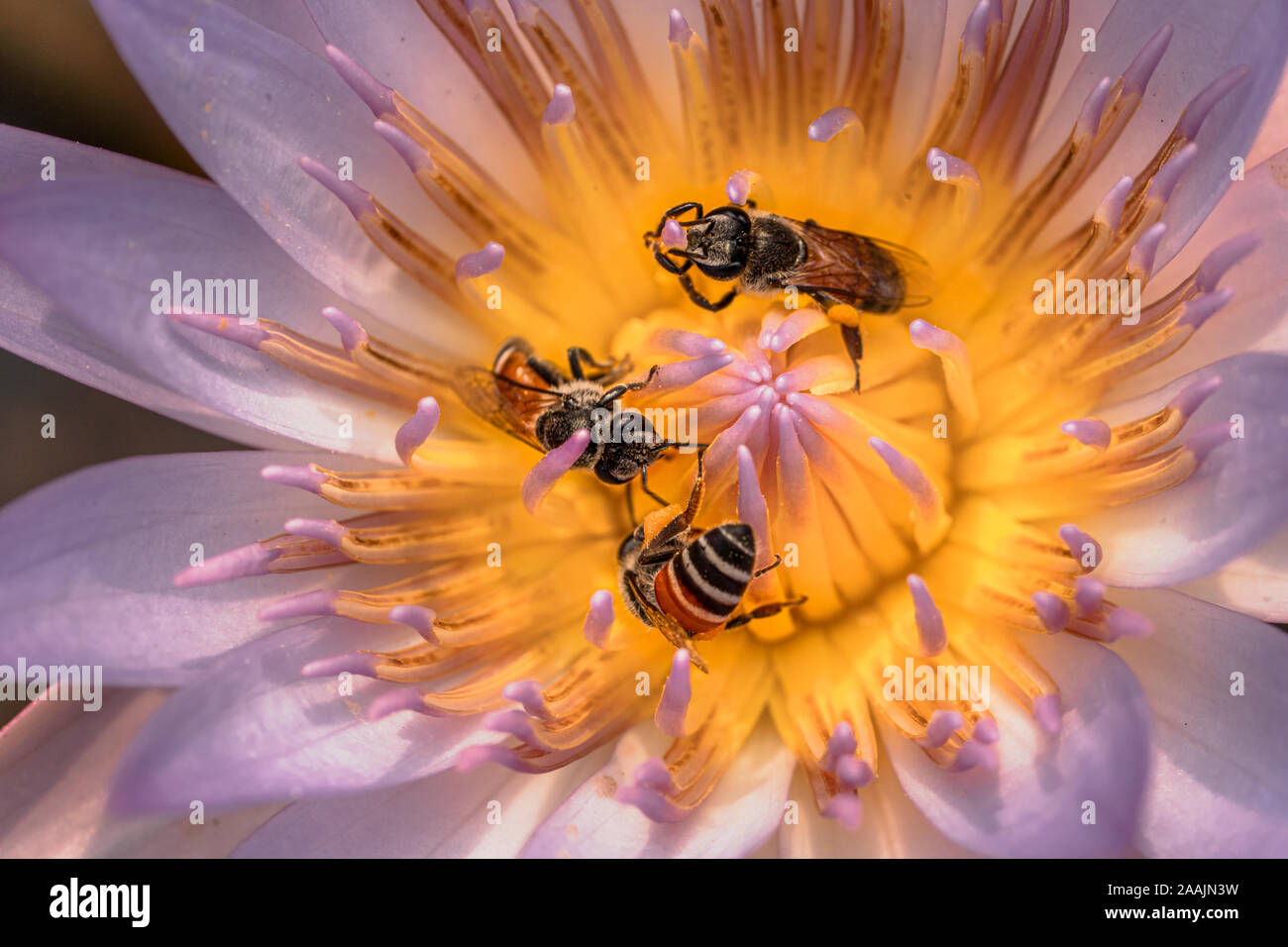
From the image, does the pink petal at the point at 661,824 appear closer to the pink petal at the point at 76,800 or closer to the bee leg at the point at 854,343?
the pink petal at the point at 76,800

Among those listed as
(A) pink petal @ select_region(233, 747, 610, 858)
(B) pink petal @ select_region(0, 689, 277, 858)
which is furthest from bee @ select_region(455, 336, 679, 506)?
(B) pink petal @ select_region(0, 689, 277, 858)

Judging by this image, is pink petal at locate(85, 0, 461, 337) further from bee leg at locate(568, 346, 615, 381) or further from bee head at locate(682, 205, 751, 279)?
bee head at locate(682, 205, 751, 279)

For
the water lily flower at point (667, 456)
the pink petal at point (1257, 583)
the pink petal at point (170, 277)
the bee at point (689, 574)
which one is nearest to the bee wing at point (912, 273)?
the water lily flower at point (667, 456)

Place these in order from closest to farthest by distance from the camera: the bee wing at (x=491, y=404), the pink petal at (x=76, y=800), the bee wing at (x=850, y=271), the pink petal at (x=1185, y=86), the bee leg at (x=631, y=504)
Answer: the pink petal at (x=1185, y=86)
the pink petal at (x=76, y=800)
the bee wing at (x=850, y=271)
the bee wing at (x=491, y=404)
the bee leg at (x=631, y=504)

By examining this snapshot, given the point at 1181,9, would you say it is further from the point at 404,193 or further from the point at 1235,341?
the point at 404,193

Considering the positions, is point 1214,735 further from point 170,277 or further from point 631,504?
point 170,277

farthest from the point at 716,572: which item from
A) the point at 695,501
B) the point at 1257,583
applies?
the point at 1257,583
